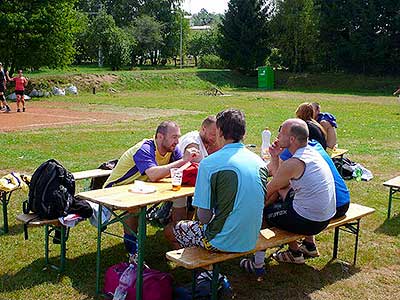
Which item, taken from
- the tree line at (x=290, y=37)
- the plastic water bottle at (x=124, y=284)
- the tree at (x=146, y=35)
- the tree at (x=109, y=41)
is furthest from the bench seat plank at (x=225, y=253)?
the tree at (x=146, y=35)

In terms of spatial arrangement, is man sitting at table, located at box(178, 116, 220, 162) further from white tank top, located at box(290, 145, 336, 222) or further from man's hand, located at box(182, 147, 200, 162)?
white tank top, located at box(290, 145, 336, 222)

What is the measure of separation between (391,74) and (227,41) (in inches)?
550

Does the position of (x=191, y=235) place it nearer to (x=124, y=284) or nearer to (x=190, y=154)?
(x=124, y=284)

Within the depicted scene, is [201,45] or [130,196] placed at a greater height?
[201,45]

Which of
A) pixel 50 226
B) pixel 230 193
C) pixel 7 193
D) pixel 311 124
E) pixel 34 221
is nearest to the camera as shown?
pixel 230 193

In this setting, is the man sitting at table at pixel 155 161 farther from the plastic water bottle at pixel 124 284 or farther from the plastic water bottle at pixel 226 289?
the plastic water bottle at pixel 226 289

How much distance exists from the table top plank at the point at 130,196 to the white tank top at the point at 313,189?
948 mm

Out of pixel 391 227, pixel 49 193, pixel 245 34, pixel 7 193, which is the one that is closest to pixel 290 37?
pixel 245 34

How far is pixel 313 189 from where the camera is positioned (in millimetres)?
4320

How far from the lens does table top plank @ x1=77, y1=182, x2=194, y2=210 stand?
3.93 m

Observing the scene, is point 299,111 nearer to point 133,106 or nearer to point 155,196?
point 155,196

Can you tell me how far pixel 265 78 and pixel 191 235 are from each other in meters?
37.7

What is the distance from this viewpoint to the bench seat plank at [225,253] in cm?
371

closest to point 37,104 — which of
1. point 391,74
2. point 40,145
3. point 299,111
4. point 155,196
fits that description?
point 40,145
